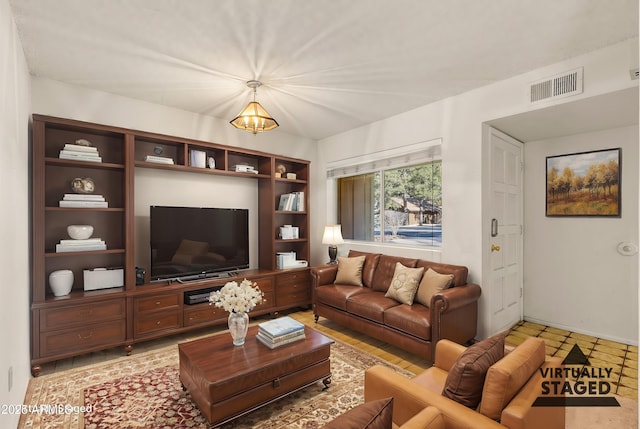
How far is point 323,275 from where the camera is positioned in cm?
412

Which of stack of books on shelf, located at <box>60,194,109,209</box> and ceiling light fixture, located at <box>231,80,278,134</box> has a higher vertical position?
ceiling light fixture, located at <box>231,80,278,134</box>

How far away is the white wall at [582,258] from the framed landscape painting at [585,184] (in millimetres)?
62

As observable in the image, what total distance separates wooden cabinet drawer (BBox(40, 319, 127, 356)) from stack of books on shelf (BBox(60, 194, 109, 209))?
44.0 inches

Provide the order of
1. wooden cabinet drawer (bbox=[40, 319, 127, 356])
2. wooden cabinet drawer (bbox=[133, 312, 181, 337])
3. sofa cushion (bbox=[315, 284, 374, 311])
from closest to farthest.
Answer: wooden cabinet drawer (bbox=[40, 319, 127, 356]), wooden cabinet drawer (bbox=[133, 312, 181, 337]), sofa cushion (bbox=[315, 284, 374, 311])

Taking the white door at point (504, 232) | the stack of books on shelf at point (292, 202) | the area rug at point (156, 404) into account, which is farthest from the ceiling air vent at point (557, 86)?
the stack of books on shelf at point (292, 202)

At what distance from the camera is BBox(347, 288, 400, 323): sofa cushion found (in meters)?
3.23

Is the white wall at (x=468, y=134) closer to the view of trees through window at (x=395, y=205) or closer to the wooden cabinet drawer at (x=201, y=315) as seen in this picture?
the view of trees through window at (x=395, y=205)

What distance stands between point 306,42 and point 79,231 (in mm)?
2716

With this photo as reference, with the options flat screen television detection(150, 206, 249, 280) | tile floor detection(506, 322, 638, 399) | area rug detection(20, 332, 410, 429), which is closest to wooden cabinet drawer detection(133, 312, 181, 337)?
area rug detection(20, 332, 410, 429)

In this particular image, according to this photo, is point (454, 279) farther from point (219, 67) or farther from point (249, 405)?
point (219, 67)

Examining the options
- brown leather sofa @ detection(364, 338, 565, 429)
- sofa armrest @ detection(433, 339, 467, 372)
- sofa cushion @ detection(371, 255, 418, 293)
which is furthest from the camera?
sofa cushion @ detection(371, 255, 418, 293)

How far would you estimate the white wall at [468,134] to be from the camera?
9.04ft

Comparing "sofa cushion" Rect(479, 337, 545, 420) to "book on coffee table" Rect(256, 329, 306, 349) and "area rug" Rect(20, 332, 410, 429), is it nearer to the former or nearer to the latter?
"area rug" Rect(20, 332, 410, 429)

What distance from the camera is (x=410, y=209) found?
434 centimetres
